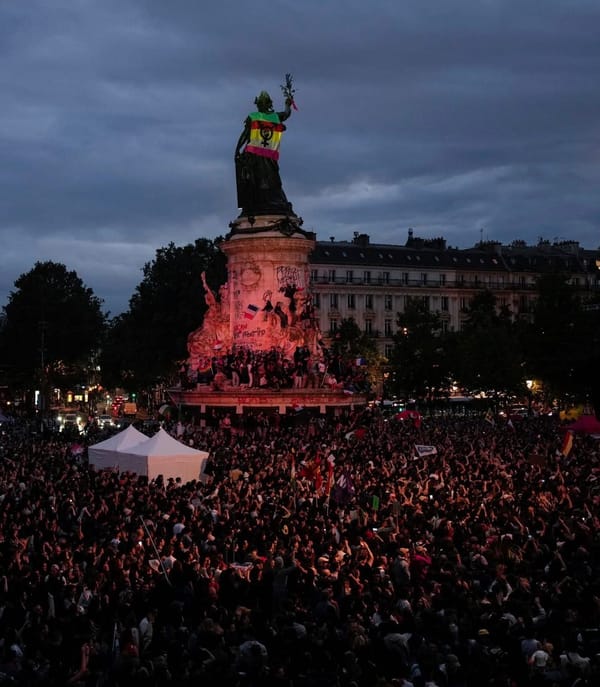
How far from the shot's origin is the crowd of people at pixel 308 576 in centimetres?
1184

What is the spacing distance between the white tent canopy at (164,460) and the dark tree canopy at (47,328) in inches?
2423

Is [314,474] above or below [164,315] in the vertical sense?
below

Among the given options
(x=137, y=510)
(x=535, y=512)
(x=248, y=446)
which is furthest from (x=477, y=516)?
(x=248, y=446)

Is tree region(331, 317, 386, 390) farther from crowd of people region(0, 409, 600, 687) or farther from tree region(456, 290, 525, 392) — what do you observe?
crowd of people region(0, 409, 600, 687)

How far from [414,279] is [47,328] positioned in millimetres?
39332

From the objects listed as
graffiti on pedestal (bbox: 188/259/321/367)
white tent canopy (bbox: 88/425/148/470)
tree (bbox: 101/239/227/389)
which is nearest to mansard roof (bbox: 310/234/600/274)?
tree (bbox: 101/239/227/389)

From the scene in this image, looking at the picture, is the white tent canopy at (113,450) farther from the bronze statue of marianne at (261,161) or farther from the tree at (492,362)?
the tree at (492,362)

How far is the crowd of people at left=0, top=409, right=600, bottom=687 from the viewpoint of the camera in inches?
466

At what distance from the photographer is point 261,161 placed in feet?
228

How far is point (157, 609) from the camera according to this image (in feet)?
49.0

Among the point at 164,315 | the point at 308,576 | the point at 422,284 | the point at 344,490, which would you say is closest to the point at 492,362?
the point at 164,315

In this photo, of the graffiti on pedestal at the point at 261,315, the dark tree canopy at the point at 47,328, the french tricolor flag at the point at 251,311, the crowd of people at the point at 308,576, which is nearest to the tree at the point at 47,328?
the dark tree canopy at the point at 47,328

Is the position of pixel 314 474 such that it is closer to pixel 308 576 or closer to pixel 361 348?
pixel 308 576

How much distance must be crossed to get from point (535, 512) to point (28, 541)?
1009 cm
